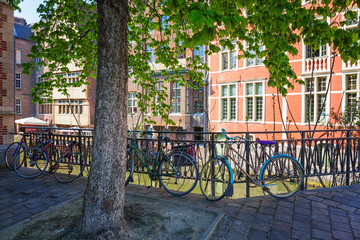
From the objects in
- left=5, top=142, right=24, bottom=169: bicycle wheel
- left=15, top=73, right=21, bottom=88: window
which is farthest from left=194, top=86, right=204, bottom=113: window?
left=15, top=73, right=21, bottom=88: window

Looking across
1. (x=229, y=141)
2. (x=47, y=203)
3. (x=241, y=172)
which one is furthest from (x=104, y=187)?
(x=241, y=172)

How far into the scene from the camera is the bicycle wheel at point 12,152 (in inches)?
268

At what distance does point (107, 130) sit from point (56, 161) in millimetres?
4014

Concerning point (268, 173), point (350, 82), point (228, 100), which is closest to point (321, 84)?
point (350, 82)

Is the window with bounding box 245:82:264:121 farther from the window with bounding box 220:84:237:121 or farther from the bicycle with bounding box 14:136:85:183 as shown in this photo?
→ the bicycle with bounding box 14:136:85:183

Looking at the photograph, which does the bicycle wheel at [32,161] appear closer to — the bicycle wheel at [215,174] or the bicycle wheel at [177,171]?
the bicycle wheel at [177,171]

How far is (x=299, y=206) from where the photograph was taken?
13.3ft

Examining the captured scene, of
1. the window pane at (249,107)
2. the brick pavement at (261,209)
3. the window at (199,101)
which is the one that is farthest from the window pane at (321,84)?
the brick pavement at (261,209)

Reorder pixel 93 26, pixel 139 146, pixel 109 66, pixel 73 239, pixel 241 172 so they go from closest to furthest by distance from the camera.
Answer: pixel 73 239, pixel 109 66, pixel 241 172, pixel 139 146, pixel 93 26

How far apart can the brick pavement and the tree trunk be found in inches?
58.3

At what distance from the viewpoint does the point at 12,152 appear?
7164 millimetres

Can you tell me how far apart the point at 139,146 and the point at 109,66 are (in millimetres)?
2930

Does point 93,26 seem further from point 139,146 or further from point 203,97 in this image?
point 203,97

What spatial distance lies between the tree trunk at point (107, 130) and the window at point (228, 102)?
17688mm
